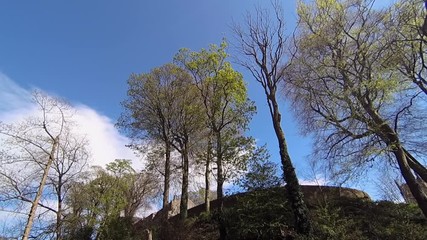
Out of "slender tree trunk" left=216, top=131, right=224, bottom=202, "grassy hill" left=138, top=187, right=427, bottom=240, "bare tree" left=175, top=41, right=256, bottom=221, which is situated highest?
"bare tree" left=175, top=41, right=256, bottom=221

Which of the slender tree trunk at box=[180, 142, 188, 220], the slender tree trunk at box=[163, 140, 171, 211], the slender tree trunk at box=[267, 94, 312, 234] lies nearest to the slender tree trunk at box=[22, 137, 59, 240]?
the slender tree trunk at box=[163, 140, 171, 211]

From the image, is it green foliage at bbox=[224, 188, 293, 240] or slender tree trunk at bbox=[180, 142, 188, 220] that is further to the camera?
slender tree trunk at bbox=[180, 142, 188, 220]

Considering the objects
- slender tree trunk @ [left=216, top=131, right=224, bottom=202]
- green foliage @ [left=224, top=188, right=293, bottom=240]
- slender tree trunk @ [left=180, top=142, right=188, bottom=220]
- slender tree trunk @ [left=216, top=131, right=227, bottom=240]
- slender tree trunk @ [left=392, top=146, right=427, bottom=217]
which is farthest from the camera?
A: slender tree trunk @ [left=180, top=142, right=188, bottom=220]

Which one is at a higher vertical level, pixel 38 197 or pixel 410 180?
pixel 38 197

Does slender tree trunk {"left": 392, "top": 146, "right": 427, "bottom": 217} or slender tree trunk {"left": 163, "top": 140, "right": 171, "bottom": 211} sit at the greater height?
slender tree trunk {"left": 163, "top": 140, "right": 171, "bottom": 211}

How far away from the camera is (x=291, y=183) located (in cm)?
1096

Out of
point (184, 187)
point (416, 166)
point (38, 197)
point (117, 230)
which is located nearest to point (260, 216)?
point (416, 166)

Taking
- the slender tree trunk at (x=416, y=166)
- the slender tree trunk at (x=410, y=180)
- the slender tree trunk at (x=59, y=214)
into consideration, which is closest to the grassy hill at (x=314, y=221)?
the slender tree trunk at (x=410, y=180)

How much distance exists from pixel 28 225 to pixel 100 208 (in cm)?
382

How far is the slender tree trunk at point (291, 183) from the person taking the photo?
10.1m

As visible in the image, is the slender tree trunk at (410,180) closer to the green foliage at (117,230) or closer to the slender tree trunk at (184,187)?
the slender tree trunk at (184,187)

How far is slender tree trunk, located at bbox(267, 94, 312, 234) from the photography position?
10.1m

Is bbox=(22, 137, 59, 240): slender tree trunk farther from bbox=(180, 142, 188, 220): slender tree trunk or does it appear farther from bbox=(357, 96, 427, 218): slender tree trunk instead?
bbox=(357, 96, 427, 218): slender tree trunk

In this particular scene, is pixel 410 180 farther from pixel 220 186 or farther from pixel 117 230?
pixel 117 230
